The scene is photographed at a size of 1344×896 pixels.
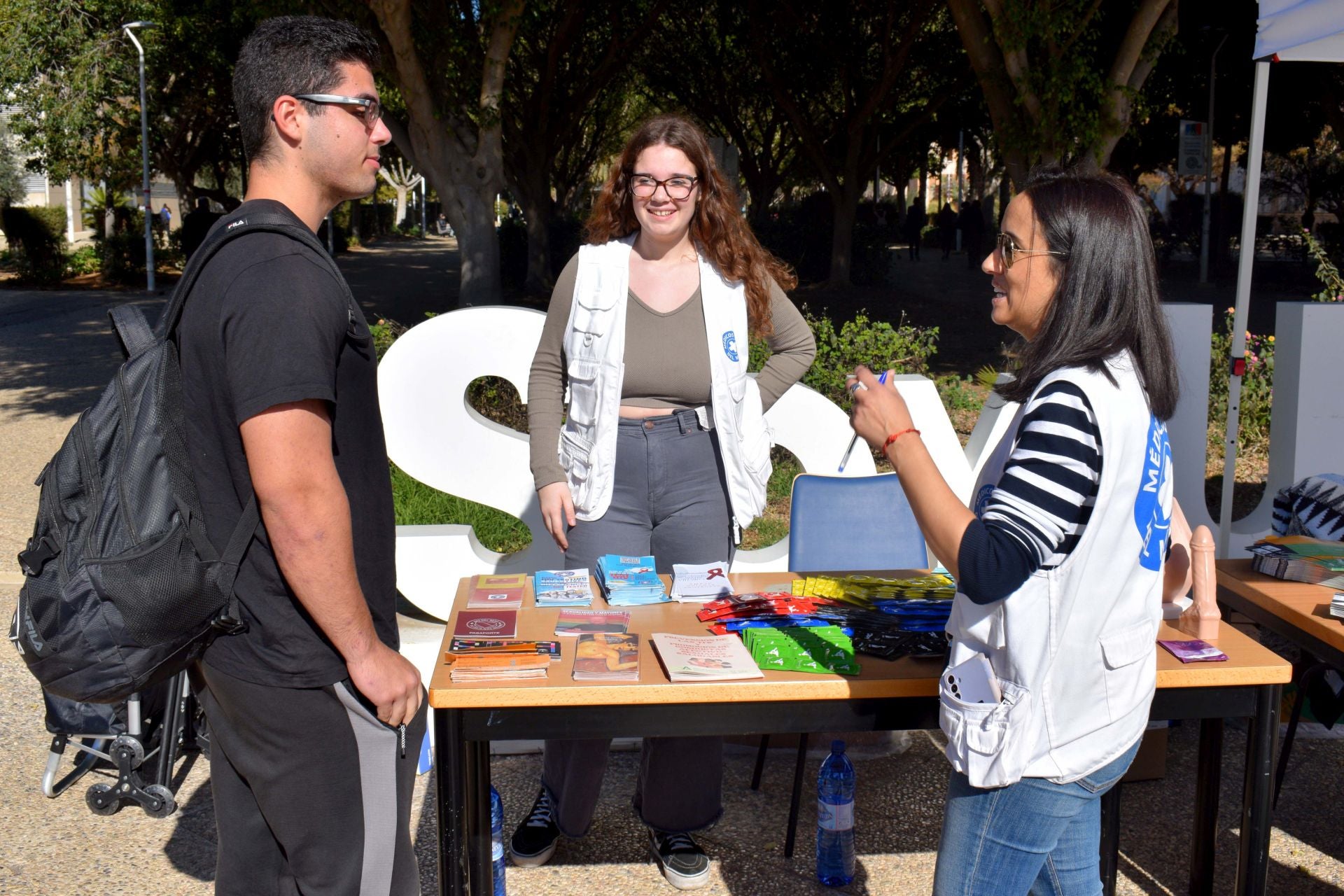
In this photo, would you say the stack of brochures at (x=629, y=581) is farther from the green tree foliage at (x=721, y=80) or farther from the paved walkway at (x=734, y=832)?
the green tree foliage at (x=721, y=80)

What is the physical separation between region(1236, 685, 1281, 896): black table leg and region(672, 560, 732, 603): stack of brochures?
134cm

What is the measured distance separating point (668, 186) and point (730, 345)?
0.49m

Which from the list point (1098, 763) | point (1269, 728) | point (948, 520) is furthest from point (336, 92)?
point (1269, 728)

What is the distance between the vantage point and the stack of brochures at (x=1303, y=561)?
133 inches

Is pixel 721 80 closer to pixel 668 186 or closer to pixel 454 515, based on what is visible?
pixel 454 515

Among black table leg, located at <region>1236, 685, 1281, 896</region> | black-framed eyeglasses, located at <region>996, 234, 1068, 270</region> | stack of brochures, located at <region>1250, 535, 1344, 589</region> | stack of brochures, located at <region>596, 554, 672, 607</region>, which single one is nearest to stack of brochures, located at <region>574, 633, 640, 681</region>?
stack of brochures, located at <region>596, 554, 672, 607</region>

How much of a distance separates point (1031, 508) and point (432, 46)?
11735 mm

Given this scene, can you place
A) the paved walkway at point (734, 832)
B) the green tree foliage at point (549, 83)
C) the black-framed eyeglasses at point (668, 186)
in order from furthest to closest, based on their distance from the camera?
1. the green tree foliage at point (549, 83)
2. the paved walkway at point (734, 832)
3. the black-framed eyeglasses at point (668, 186)

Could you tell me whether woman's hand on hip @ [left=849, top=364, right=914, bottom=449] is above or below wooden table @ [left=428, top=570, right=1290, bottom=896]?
above

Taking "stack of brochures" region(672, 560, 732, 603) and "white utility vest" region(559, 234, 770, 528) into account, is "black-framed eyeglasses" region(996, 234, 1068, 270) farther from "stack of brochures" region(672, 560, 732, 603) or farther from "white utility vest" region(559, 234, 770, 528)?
"stack of brochures" region(672, 560, 732, 603)

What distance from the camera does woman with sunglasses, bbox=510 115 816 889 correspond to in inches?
128

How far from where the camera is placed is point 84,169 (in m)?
27.9

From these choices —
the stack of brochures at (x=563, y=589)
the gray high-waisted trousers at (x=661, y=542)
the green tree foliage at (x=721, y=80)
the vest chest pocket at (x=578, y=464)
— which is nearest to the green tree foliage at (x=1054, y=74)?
the gray high-waisted trousers at (x=661, y=542)

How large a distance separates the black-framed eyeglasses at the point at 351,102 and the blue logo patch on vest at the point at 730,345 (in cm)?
147
